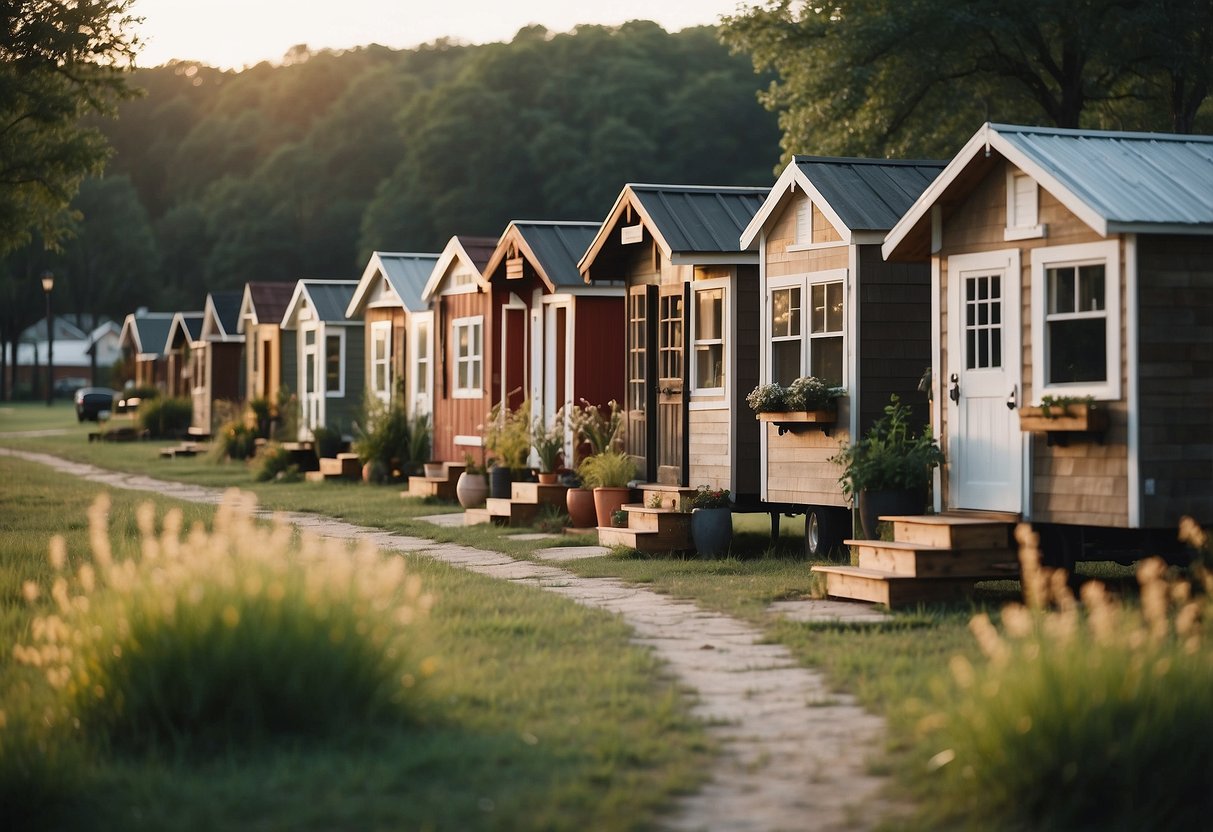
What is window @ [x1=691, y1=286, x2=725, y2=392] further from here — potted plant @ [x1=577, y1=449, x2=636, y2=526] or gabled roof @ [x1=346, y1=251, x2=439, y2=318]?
gabled roof @ [x1=346, y1=251, x2=439, y2=318]

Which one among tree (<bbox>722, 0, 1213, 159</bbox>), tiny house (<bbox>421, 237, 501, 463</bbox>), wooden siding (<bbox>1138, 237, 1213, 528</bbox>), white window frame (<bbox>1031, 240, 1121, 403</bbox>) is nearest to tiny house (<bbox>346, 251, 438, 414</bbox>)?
tiny house (<bbox>421, 237, 501, 463</bbox>)

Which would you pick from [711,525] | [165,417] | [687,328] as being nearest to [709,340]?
[687,328]

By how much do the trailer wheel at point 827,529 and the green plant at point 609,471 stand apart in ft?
9.31

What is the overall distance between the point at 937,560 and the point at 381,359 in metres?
18.8

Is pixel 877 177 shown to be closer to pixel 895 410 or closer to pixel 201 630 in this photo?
pixel 895 410

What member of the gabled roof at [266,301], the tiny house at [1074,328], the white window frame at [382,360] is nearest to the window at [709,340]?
the tiny house at [1074,328]

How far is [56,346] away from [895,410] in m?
111

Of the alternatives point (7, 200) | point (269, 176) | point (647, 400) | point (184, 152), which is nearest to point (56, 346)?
point (184, 152)

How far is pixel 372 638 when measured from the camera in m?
7.45

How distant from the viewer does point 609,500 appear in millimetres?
17422

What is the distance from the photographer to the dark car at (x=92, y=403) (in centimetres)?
5591

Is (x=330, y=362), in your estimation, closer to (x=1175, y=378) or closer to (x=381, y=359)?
(x=381, y=359)

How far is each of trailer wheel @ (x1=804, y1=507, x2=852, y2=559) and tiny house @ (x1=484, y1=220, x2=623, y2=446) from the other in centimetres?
589

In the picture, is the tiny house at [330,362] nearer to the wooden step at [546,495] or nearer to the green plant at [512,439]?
the green plant at [512,439]
